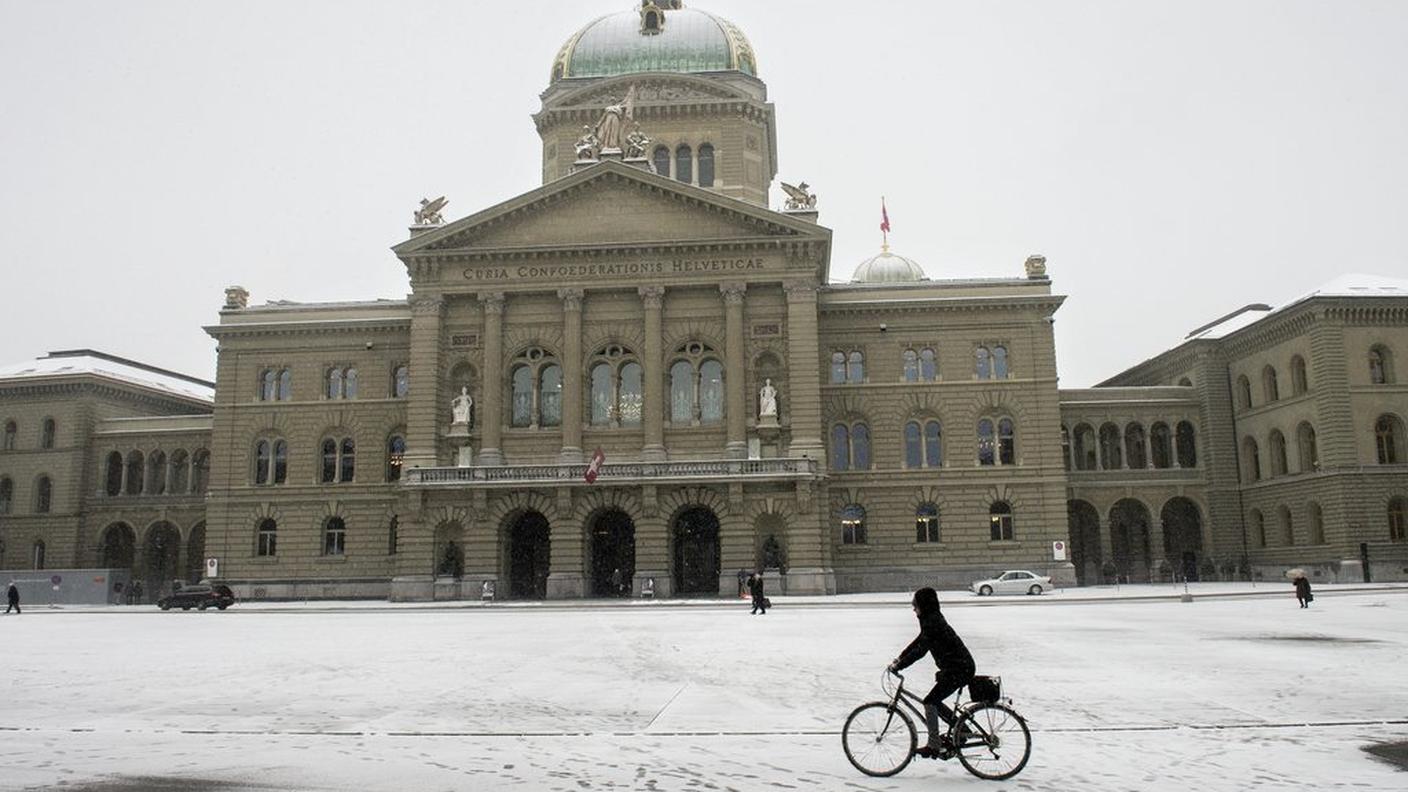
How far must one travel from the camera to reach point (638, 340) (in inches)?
2343

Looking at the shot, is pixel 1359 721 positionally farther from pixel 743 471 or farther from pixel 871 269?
pixel 871 269

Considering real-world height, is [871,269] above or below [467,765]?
above

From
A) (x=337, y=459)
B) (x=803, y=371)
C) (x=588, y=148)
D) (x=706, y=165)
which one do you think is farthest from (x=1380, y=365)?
(x=337, y=459)

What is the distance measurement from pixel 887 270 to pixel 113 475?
2023 inches

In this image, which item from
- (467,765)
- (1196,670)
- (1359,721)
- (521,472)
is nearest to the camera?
(467,765)

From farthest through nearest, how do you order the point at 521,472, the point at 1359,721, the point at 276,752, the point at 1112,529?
the point at 1112,529 < the point at 521,472 < the point at 1359,721 < the point at 276,752

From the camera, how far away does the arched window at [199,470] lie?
237 feet

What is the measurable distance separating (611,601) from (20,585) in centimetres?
3087

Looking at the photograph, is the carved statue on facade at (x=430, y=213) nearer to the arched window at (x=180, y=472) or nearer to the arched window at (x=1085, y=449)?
the arched window at (x=180, y=472)

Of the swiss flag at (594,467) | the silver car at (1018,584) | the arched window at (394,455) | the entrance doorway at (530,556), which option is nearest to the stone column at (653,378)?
the swiss flag at (594,467)

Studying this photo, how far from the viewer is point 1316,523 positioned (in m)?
60.7

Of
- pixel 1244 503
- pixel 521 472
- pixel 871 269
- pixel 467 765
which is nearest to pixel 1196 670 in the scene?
pixel 467 765

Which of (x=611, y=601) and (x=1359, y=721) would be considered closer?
(x=1359, y=721)

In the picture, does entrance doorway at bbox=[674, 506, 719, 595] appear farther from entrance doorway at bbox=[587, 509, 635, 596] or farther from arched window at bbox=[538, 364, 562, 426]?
arched window at bbox=[538, 364, 562, 426]
